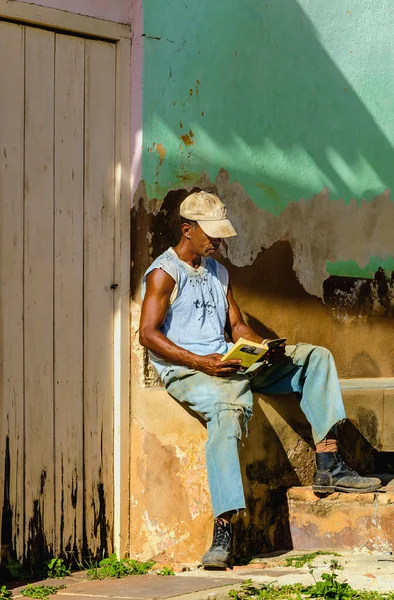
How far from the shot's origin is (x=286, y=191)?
23.0 ft

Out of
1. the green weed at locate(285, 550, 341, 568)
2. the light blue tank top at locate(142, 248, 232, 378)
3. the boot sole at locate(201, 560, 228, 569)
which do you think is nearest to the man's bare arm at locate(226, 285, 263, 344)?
the light blue tank top at locate(142, 248, 232, 378)

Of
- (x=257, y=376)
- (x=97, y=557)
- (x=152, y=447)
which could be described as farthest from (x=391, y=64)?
(x=97, y=557)

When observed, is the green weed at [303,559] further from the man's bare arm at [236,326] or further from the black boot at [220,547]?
the man's bare arm at [236,326]

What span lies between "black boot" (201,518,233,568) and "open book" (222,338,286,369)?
0.80 m

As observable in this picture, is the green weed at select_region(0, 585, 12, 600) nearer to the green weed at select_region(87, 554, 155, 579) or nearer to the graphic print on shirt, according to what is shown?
the green weed at select_region(87, 554, 155, 579)

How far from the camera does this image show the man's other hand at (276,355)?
5.95m

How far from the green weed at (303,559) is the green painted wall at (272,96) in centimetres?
202

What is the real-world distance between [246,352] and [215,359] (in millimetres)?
180

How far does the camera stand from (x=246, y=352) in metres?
5.71

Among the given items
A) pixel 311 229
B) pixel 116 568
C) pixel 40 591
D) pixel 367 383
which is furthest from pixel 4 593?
pixel 311 229

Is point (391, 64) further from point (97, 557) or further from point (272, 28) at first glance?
point (97, 557)

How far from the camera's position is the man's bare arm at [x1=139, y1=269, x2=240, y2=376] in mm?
5785

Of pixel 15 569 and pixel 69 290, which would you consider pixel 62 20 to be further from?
pixel 15 569

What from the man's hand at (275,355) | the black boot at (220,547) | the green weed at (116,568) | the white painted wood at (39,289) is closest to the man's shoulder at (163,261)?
the white painted wood at (39,289)
